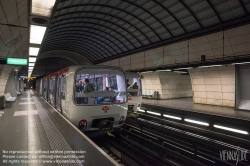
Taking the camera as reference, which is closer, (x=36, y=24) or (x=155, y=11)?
(x=36, y=24)

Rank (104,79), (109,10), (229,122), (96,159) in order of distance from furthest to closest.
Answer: (109,10)
(229,122)
(104,79)
(96,159)

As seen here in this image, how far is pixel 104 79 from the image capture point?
6.80 meters

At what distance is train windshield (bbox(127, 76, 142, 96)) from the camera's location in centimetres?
1153

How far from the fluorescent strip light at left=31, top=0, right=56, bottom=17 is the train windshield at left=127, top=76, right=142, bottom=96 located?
7770 mm

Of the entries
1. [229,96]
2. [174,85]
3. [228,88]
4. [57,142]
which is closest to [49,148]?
[57,142]

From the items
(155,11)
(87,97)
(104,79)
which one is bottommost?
(87,97)

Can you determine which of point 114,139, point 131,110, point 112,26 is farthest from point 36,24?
point 112,26

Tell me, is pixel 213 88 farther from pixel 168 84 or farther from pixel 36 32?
pixel 36 32

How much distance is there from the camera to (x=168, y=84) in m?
21.6

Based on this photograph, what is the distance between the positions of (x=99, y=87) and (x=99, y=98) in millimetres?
482

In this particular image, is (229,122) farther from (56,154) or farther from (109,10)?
(109,10)

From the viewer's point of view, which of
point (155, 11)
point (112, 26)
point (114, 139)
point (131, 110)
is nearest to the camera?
point (114, 139)

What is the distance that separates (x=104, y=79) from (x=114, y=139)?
122 inches

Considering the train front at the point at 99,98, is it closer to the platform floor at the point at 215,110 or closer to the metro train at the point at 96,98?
the metro train at the point at 96,98
